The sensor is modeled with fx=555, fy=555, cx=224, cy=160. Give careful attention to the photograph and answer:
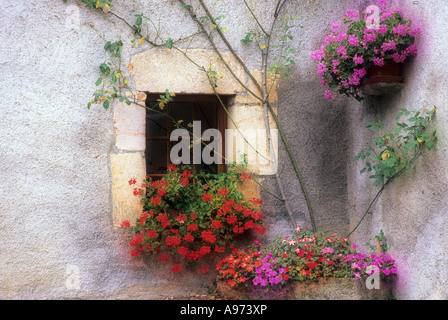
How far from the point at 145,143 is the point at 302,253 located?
1.44m

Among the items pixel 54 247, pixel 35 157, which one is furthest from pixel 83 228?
pixel 35 157

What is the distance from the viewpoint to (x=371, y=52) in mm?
3564

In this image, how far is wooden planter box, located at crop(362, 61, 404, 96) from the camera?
3.58 m

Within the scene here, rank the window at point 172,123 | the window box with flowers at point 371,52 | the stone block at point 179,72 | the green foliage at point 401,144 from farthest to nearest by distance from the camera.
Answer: the window at point 172,123
the stone block at point 179,72
the window box with flowers at point 371,52
the green foliage at point 401,144

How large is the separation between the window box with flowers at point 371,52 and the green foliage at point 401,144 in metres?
0.27

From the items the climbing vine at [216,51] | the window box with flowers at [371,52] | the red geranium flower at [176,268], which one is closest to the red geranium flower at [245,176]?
the climbing vine at [216,51]

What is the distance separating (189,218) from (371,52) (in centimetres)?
169

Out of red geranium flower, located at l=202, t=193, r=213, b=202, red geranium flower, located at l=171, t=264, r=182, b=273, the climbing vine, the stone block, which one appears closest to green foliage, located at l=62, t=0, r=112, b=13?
the climbing vine

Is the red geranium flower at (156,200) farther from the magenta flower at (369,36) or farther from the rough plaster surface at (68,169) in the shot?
the magenta flower at (369,36)

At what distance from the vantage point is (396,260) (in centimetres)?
366

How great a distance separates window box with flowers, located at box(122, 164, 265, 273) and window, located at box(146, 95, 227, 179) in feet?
1.13

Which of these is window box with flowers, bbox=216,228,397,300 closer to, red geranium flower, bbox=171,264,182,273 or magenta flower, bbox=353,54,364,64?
red geranium flower, bbox=171,264,182,273

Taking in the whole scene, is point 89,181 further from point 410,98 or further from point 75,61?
point 410,98

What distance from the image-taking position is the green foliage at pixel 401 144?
10.8 feet
